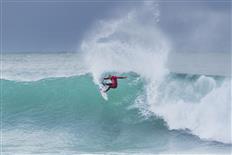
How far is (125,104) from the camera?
2008cm

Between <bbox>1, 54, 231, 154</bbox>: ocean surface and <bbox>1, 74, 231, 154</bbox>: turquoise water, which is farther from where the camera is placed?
<bbox>1, 54, 231, 154</bbox>: ocean surface

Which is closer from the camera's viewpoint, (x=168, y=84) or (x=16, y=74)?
(x=168, y=84)

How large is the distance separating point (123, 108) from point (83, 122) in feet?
5.24

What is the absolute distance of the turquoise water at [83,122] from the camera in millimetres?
16438

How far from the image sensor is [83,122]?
19172 mm

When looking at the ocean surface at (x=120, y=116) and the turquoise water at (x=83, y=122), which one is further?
the ocean surface at (x=120, y=116)

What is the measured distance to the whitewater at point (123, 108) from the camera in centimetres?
1684

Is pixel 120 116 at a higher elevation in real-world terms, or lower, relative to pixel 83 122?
higher

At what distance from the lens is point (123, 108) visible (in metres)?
19.9

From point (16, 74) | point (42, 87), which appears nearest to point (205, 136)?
point (42, 87)

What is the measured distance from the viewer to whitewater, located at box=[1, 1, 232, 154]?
55.3ft

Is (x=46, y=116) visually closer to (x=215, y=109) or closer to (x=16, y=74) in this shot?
(x=215, y=109)

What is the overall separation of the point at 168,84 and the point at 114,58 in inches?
107

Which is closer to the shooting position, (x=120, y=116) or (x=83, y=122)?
(x=83, y=122)
